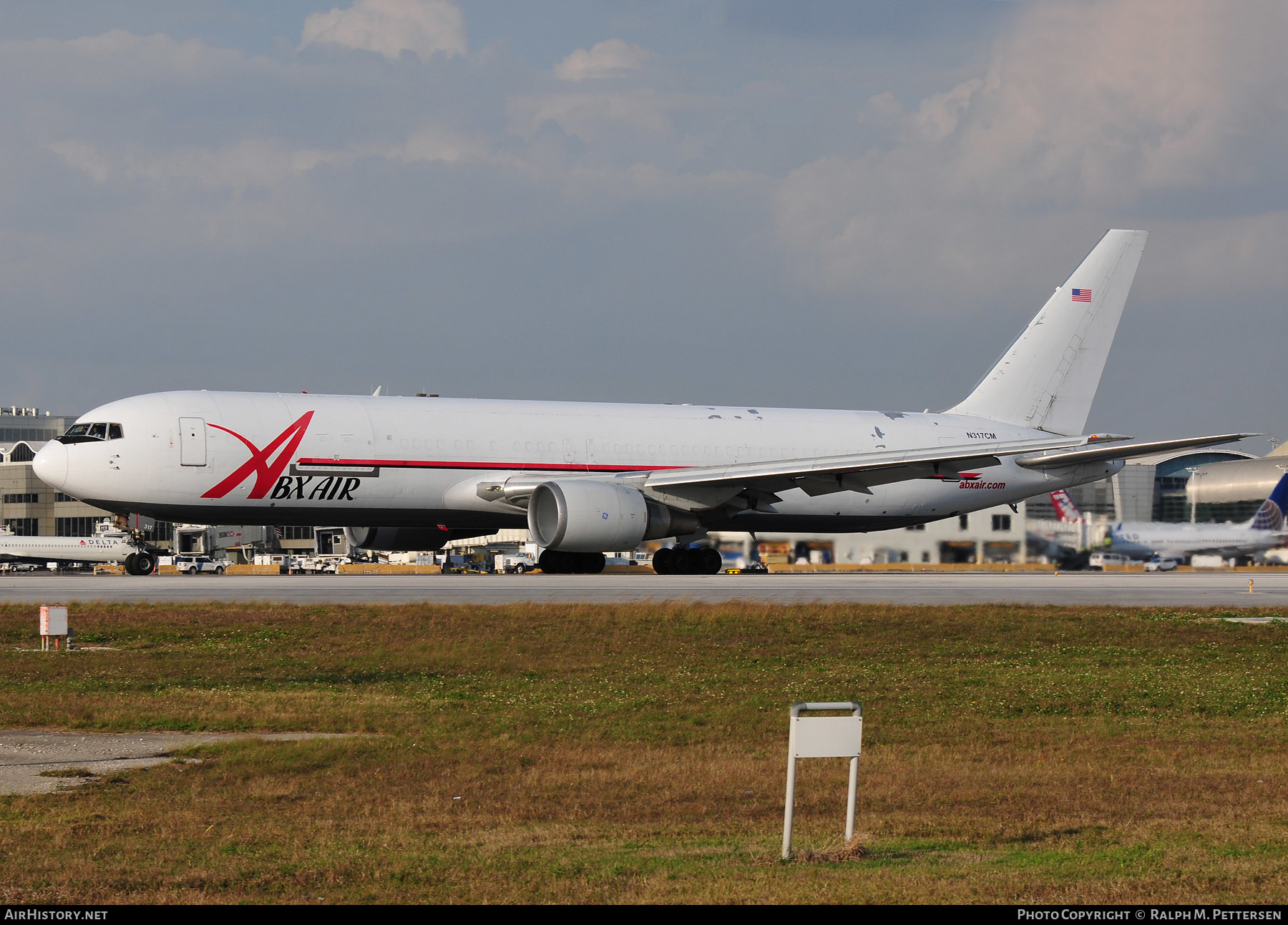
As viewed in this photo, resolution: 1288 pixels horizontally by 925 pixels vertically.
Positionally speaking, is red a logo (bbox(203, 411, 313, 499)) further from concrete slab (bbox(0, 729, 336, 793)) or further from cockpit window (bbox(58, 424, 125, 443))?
concrete slab (bbox(0, 729, 336, 793))

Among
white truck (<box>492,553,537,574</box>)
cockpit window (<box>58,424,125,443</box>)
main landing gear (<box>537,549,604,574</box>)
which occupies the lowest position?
white truck (<box>492,553,537,574</box>)

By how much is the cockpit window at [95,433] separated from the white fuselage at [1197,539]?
29.5m

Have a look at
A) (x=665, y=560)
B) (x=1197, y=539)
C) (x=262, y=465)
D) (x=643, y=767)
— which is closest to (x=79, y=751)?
(x=643, y=767)

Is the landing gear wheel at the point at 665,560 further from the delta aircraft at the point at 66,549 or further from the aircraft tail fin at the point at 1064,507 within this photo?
the delta aircraft at the point at 66,549

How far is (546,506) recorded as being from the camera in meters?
31.9

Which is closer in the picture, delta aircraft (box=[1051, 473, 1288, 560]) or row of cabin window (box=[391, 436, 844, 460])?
row of cabin window (box=[391, 436, 844, 460])

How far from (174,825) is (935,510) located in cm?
3249

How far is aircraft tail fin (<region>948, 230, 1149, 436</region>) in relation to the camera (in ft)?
136

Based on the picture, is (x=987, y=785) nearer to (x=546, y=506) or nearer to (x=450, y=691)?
(x=450, y=691)

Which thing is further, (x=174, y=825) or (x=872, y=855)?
(x=174, y=825)

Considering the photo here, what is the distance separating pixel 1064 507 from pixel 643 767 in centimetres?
3136

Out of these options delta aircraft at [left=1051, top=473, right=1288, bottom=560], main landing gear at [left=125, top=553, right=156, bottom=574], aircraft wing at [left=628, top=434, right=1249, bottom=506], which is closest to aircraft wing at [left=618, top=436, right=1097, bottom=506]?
aircraft wing at [left=628, top=434, right=1249, bottom=506]

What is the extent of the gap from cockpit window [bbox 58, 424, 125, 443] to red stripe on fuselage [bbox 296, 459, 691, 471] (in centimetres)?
420

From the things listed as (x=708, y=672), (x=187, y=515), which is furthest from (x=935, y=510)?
(x=708, y=672)
